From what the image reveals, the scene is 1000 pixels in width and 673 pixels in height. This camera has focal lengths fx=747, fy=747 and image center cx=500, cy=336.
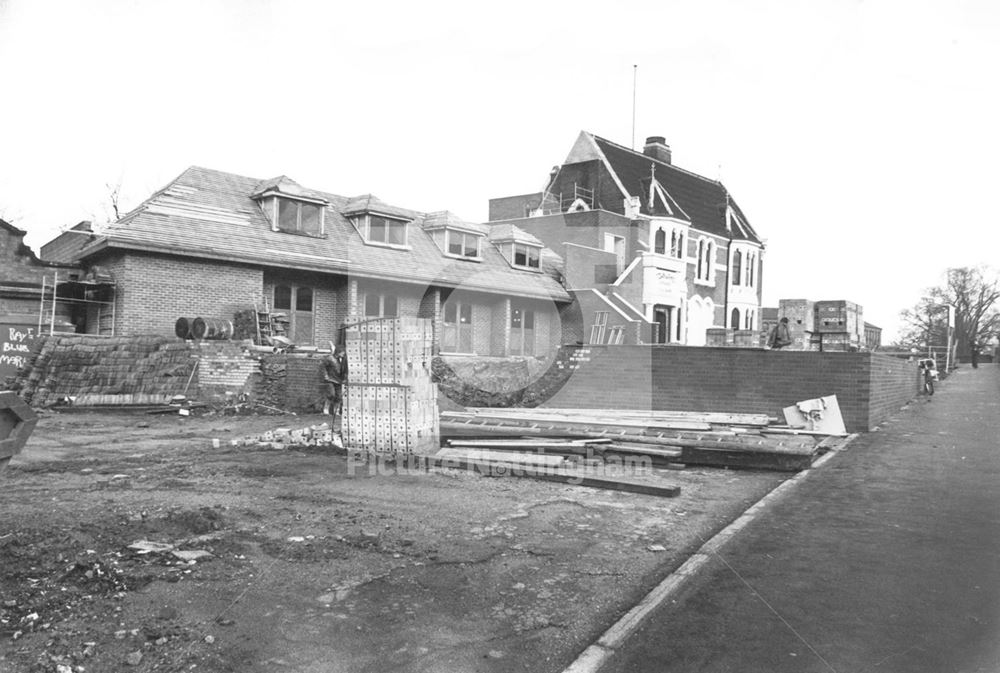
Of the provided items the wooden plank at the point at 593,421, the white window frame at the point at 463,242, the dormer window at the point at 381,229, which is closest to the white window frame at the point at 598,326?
the white window frame at the point at 463,242

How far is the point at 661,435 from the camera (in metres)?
12.2

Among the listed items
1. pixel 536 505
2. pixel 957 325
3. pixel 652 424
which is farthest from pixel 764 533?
pixel 957 325

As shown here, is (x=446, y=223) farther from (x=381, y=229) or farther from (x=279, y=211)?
(x=279, y=211)

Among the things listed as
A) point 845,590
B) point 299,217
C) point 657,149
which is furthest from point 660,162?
point 845,590

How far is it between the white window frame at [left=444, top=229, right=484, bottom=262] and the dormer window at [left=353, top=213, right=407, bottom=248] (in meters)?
2.24

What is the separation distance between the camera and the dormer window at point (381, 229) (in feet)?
86.4

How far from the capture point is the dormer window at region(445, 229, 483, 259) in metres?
29.3

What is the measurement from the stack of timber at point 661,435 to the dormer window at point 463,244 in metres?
15.6

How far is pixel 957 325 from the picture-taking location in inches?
2131

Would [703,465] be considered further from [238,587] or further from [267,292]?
[267,292]

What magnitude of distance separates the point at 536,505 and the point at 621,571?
2.34m

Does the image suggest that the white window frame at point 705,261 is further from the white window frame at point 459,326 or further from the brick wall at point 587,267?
the white window frame at point 459,326

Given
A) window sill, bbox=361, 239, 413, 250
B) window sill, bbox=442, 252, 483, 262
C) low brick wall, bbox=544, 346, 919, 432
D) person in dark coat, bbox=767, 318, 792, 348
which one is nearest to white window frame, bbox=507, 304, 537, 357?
window sill, bbox=442, 252, 483, 262

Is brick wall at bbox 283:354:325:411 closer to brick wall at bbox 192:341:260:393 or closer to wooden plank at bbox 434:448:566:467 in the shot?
brick wall at bbox 192:341:260:393
